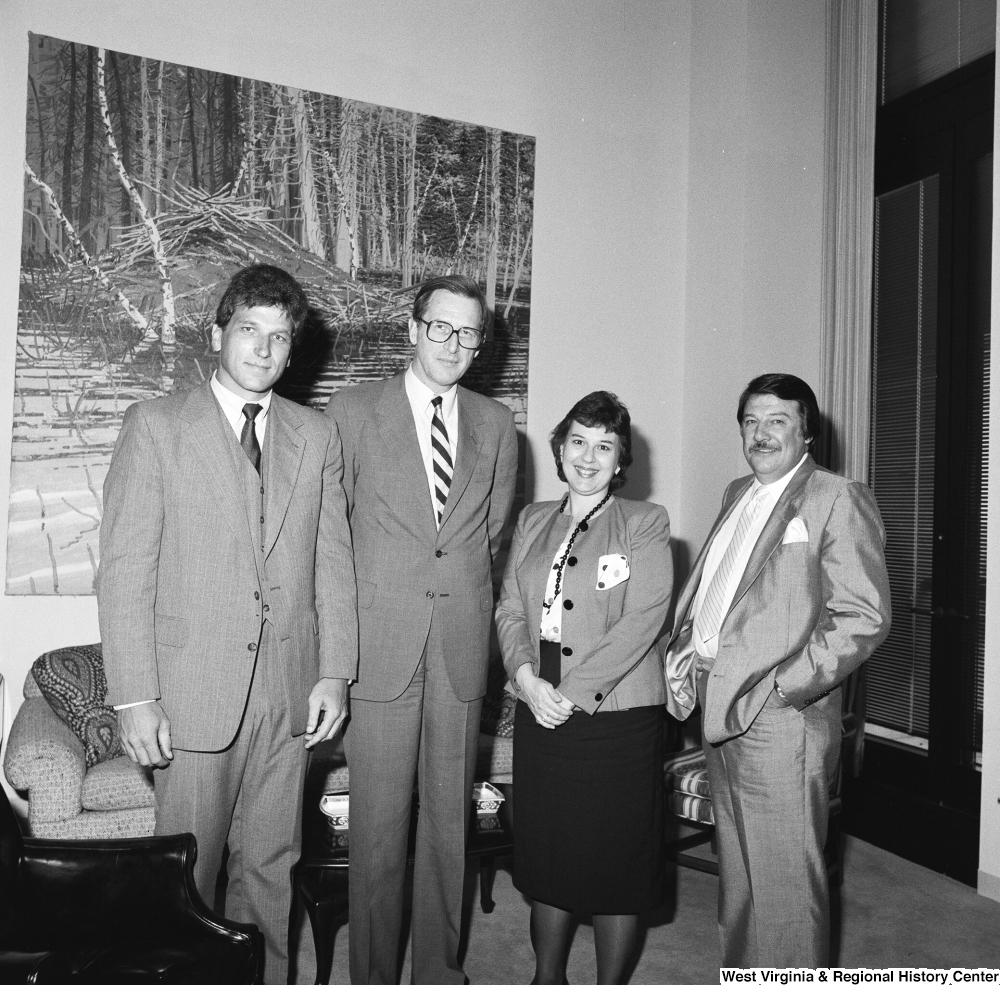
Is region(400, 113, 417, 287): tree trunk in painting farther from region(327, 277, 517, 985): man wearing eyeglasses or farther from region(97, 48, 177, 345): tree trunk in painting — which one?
region(327, 277, 517, 985): man wearing eyeglasses

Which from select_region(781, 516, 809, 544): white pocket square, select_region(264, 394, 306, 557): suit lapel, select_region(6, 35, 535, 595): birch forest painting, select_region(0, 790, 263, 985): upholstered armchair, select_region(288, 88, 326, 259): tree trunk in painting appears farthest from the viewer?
select_region(288, 88, 326, 259): tree trunk in painting

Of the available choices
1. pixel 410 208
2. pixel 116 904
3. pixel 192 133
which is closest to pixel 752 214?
pixel 410 208

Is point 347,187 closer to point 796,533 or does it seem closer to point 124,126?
point 124,126

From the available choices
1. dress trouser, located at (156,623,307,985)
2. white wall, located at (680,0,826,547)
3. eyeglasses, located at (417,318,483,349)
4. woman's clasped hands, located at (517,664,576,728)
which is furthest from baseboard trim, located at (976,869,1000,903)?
eyeglasses, located at (417,318,483,349)

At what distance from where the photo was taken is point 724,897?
8.41 feet

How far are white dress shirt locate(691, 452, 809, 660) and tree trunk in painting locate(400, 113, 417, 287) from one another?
1.96 meters

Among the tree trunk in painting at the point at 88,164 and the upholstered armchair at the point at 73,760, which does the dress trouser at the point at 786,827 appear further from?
the tree trunk in painting at the point at 88,164

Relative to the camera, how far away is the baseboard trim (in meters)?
3.57

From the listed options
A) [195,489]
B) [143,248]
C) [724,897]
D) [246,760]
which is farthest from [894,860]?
[143,248]

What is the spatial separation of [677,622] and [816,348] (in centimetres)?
225

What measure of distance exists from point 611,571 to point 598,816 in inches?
25.5

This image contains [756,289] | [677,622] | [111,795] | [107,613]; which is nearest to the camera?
[107,613]

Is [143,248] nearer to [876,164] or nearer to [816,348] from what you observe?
[816,348]

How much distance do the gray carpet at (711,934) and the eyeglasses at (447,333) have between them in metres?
1.92
